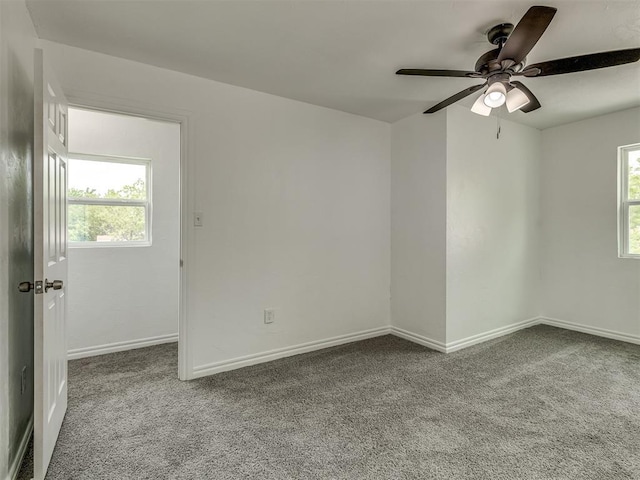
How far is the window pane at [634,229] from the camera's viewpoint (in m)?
3.58

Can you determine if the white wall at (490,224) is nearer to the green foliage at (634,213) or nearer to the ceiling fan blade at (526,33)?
the green foliage at (634,213)

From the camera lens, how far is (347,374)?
2.77 meters

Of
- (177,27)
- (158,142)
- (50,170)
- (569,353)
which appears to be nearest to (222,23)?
(177,27)

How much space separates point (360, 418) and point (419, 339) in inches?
63.7

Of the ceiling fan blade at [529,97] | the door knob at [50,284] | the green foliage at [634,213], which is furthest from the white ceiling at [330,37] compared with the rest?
the door knob at [50,284]

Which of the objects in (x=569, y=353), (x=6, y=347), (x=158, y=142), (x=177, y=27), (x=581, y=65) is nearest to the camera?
(x=6, y=347)

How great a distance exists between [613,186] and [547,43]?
2.32m

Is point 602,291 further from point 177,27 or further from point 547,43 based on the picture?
point 177,27

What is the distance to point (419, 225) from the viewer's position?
11.6 ft

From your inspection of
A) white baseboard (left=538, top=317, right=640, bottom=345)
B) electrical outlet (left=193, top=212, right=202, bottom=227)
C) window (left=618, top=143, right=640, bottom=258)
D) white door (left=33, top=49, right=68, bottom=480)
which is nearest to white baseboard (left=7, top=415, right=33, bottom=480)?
white door (left=33, top=49, right=68, bottom=480)

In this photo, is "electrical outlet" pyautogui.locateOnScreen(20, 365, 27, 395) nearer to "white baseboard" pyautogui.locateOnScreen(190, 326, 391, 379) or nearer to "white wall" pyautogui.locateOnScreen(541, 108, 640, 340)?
"white baseboard" pyautogui.locateOnScreen(190, 326, 391, 379)

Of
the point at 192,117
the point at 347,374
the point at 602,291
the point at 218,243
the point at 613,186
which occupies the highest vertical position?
the point at 192,117

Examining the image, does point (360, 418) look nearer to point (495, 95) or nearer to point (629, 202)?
point (495, 95)

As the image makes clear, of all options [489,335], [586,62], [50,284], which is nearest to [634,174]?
[489,335]
